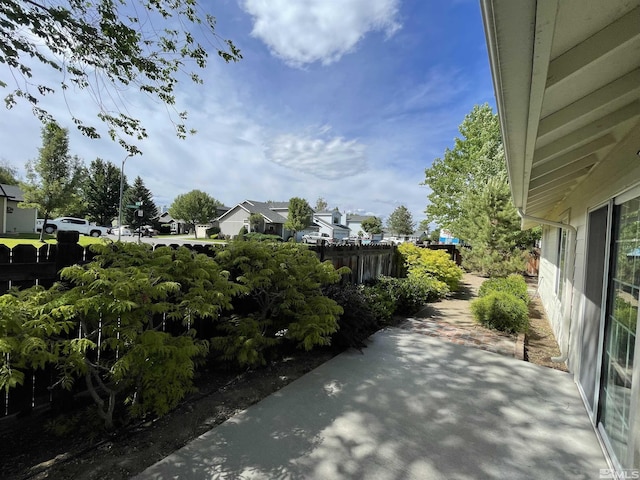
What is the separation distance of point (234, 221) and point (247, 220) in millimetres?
2804

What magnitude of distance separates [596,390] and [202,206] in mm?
46516

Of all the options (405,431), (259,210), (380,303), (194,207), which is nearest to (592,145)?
(405,431)

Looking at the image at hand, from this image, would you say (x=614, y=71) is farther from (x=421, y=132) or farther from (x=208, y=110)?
(x=421, y=132)

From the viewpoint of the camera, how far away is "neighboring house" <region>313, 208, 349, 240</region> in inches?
1959

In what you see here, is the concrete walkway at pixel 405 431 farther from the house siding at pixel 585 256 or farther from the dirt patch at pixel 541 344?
the dirt patch at pixel 541 344

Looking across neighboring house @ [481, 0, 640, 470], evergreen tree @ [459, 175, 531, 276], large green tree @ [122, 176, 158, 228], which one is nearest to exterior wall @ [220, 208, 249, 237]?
large green tree @ [122, 176, 158, 228]

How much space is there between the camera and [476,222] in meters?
12.4

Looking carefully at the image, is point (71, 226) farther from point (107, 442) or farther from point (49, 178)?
point (107, 442)

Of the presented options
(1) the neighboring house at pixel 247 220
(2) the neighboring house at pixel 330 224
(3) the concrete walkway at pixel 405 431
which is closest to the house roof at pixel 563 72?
(3) the concrete walkway at pixel 405 431

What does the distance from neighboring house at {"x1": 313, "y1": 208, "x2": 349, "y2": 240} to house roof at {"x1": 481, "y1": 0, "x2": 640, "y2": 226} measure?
4574 cm


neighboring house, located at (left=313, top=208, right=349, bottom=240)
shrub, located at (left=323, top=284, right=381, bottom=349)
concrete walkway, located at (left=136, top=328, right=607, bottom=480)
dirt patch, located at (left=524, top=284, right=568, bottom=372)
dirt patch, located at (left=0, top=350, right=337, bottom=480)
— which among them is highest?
neighboring house, located at (left=313, top=208, right=349, bottom=240)

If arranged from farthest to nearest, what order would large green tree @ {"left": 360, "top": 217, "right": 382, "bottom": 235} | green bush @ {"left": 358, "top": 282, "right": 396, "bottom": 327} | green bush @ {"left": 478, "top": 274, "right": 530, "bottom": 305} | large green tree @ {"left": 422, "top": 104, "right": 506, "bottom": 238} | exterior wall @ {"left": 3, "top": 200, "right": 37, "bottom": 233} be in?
1. large green tree @ {"left": 360, "top": 217, "right": 382, "bottom": 235}
2. exterior wall @ {"left": 3, "top": 200, "right": 37, "bottom": 233}
3. large green tree @ {"left": 422, "top": 104, "right": 506, "bottom": 238}
4. green bush @ {"left": 478, "top": 274, "right": 530, "bottom": 305}
5. green bush @ {"left": 358, "top": 282, "right": 396, "bottom": 327}

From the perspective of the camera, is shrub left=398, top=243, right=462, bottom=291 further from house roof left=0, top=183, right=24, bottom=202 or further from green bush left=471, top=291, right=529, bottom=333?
house roof left=0, top=183, right=24, bottom=202

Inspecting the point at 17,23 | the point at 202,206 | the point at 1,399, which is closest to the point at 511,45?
the point at 1,399
